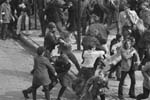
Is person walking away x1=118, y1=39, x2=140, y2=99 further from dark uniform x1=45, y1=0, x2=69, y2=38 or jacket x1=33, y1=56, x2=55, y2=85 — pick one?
dark uniform x1=45, y1=0, x2=69, y2=38

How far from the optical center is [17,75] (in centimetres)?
1347

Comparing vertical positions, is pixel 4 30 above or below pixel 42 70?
below

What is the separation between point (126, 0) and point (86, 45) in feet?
28.3

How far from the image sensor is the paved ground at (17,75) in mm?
11625

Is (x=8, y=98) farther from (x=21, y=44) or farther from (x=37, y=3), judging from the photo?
(x=37, y=3)

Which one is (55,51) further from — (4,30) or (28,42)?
(4,30)

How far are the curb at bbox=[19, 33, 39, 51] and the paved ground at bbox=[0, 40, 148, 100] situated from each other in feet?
0.81

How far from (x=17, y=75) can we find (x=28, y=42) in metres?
4.62

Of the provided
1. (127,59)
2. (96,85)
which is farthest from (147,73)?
(96,85)

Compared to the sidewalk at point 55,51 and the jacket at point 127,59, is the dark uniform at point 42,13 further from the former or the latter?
the jacket at point 127,59

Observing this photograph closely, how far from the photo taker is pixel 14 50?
1700cm

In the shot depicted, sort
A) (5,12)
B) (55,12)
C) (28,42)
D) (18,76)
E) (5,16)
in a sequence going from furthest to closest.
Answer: (5,16) → (5,12) → (28,42) → (55,12) → (18,76)

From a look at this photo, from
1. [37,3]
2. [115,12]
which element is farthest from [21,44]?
[115,12]

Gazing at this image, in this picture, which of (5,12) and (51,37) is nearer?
(51,37)
